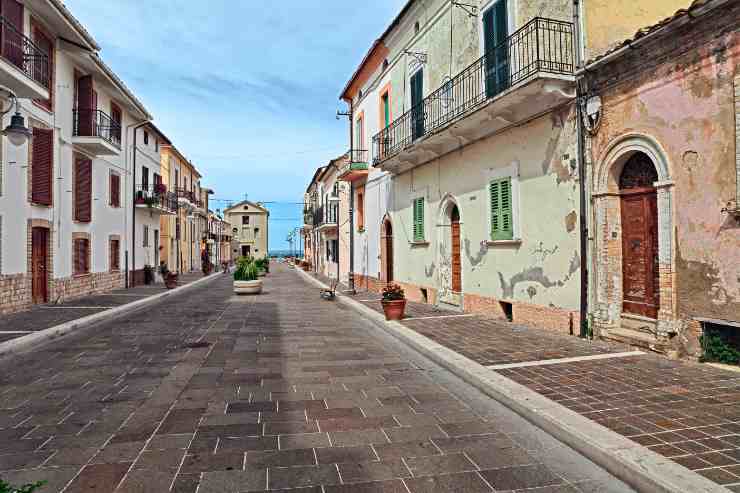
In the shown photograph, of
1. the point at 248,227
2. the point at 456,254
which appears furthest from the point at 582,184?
the point at 248,227

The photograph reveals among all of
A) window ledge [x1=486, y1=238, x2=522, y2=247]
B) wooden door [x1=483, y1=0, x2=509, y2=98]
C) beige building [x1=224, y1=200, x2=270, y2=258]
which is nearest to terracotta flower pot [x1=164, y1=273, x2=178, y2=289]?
window ledge [x1=486, y1=238, x2=522, y2=247]

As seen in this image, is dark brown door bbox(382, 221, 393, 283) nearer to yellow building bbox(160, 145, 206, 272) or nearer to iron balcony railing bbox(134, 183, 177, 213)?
iron balcony railing bbox(134, 183, 177, 213)

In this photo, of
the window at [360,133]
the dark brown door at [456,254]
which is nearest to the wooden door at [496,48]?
the dark brown door at [456,254]

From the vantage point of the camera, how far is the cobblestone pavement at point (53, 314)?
9.70 m

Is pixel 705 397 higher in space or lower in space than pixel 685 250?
lower

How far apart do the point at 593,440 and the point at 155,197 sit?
2448 cm

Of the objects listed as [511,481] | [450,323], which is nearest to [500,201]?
[450,323]

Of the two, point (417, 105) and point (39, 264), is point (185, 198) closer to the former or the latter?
point (39, 264)

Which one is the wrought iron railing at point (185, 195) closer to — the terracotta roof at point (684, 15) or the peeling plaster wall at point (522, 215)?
the peeling plaster wall at point (522, 215)

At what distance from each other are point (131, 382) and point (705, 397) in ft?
20.7

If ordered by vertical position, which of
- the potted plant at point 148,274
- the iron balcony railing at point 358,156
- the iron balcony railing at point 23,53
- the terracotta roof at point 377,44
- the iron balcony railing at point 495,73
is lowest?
the potted plant at point 148,274

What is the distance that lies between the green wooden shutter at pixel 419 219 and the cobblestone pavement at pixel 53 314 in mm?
9242

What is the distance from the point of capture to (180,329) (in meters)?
10.2

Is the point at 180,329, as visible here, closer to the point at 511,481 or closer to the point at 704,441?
the point at 511,481
